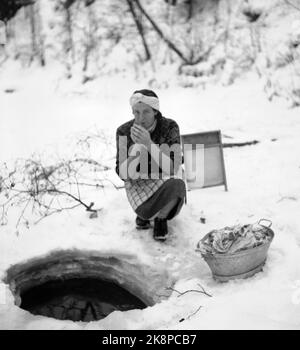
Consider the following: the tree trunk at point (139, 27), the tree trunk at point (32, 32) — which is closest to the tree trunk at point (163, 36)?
the tree trunk at point (139, 27)

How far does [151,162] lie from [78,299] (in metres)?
1.59

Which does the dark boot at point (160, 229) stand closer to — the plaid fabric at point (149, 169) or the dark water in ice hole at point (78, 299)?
the plaid fabric at point (149, 169)

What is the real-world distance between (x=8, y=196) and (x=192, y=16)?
831cm

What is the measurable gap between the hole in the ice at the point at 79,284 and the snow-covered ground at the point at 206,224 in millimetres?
101

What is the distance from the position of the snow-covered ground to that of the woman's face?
1179 millimetres

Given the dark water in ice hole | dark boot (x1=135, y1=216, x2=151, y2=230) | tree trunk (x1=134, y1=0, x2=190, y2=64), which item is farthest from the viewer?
tree trunk (x1=134, y1=0, x2=190, y2=64)

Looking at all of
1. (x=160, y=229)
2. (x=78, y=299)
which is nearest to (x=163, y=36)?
(x=160, y=229)

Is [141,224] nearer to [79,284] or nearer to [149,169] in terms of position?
[149,169]

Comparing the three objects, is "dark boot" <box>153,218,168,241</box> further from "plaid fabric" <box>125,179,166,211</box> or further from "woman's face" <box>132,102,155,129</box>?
"woman's face" <box>132,102,155,129</box>

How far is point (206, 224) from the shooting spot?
4.06 metres

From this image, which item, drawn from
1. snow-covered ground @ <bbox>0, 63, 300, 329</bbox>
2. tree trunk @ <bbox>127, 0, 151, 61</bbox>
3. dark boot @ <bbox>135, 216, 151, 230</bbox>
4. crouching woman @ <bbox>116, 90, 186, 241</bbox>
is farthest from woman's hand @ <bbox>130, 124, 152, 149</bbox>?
tree trunk @ <bbox>127, 0, 151, 61</bbox>

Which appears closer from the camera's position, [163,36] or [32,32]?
[163,36]

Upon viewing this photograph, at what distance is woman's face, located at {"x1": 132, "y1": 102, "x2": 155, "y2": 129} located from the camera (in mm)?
3490
